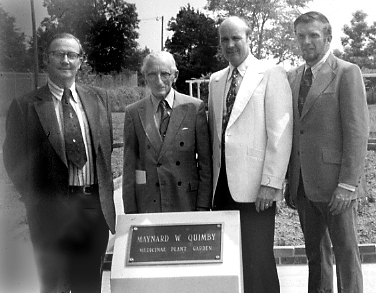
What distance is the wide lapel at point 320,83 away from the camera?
2635mm

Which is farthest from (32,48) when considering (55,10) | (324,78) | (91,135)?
(324,78)

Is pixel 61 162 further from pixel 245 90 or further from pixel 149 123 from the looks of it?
pixel 245 90

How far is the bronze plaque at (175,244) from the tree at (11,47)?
1248mm

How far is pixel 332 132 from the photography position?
2623mm

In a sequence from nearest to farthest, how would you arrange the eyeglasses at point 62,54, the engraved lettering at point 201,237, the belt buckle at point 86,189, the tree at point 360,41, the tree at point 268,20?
the engraved lettering at point 201,237, the eyeglasses at point 62,54, the belt buckle at point 86,189, the tree at point 268,20, the tree at point 360,41

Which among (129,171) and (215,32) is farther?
(215,32)

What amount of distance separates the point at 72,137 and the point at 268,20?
157 cm

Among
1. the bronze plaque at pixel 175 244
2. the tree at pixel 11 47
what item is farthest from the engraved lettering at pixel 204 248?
the tree at pixel 11 47

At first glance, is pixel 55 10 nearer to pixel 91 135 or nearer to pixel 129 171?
pixel 91 135

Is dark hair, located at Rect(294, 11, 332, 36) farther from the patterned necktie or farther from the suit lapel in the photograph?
the patterned necktie

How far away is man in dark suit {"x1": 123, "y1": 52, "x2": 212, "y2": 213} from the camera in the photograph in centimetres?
267

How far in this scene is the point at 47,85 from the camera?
263cm

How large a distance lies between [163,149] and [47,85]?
2.37 ft

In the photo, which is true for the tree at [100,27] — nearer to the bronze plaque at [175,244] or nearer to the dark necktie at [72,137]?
the dark necktie at [72,137]
